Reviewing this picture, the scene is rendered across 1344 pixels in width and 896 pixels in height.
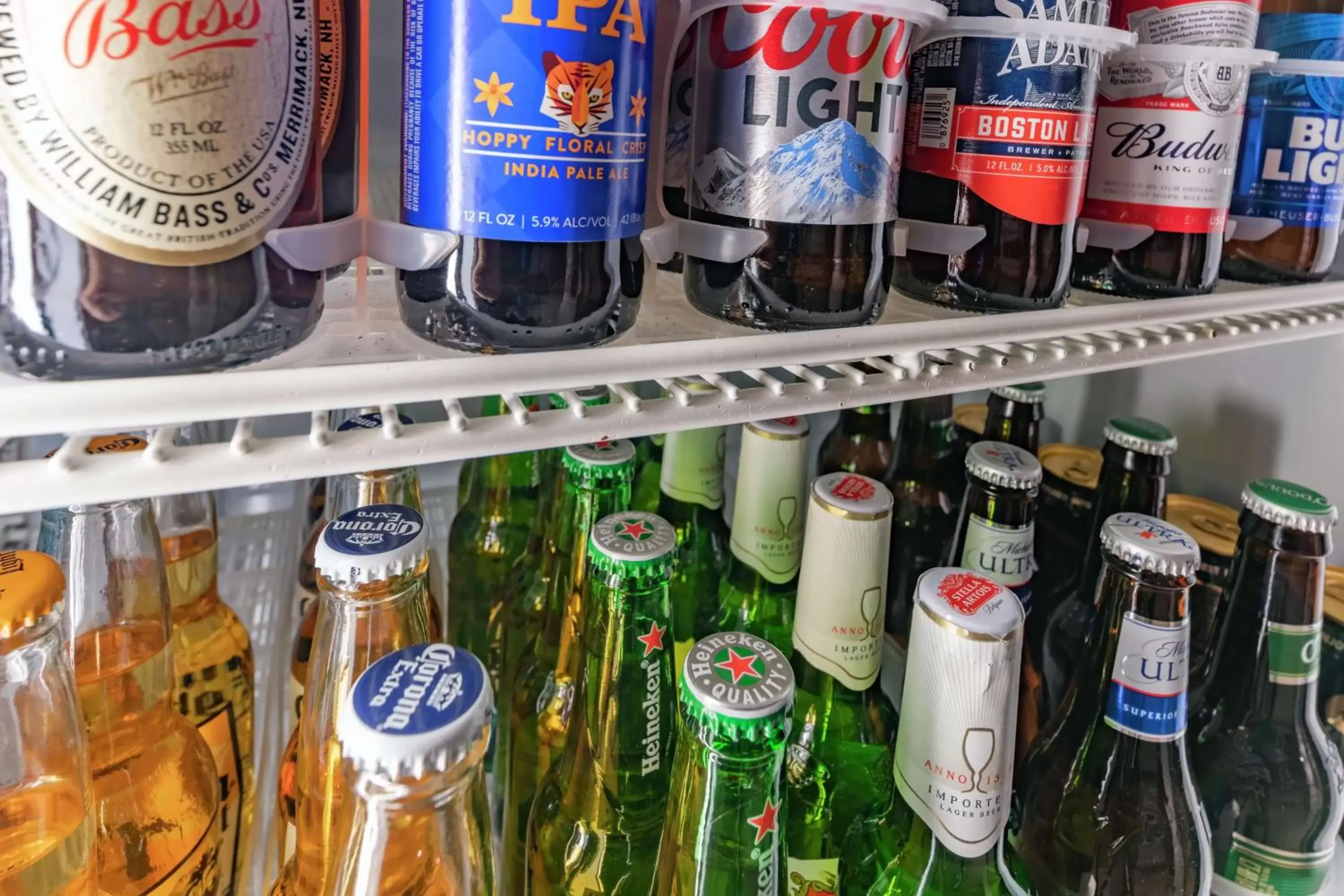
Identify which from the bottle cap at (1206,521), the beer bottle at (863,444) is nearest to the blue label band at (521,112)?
the beer bottle at (863,444)

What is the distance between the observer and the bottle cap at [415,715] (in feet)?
1.21

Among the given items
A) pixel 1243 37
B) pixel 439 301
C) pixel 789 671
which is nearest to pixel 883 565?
pixel 789 671

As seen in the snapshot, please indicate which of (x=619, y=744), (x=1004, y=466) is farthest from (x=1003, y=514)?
(x=619, y=744)

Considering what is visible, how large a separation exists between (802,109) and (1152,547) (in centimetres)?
36

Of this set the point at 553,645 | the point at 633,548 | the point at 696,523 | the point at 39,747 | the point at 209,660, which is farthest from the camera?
the point at 696,523

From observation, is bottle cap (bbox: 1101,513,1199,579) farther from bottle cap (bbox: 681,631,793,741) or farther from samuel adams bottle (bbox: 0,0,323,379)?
Answer: samuel adams bottle (bbox: 0,0,323,379)

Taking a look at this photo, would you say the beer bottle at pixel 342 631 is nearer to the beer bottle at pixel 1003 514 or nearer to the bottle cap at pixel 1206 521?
the beer bottle at pixel 1003 514

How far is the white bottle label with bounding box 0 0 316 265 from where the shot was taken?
0.32 m

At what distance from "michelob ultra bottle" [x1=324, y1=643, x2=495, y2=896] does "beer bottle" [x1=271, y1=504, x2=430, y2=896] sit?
0.04 metres

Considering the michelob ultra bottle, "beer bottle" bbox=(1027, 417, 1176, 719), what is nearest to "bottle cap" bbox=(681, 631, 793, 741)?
the michelob ultra bottle

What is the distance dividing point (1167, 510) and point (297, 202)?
0.87 metres

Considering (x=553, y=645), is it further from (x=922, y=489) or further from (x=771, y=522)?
(x=922, y=489)

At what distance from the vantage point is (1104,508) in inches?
35.1

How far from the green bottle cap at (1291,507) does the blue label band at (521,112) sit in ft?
1.97
